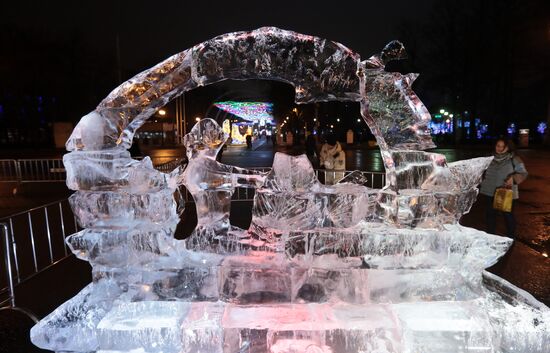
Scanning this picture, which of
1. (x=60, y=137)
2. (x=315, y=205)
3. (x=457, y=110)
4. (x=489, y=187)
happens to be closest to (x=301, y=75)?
(x=315, y=205)

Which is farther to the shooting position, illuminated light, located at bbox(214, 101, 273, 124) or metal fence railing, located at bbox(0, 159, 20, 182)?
illuminated light, located at bbox(214, 101, 273, 124)

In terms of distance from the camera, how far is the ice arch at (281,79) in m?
3.18

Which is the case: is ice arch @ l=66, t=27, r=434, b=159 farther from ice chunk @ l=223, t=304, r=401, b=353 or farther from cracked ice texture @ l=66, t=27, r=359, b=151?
ice chunk @ l=223, t=304, r=401, b=353

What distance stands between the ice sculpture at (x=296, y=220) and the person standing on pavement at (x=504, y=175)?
9.25 feet

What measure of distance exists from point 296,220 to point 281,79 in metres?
1.15

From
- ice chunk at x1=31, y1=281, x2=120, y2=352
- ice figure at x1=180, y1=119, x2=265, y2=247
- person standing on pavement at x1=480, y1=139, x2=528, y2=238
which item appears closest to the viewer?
ice chunk at x1=31, y1=281, x2=120, y2=352

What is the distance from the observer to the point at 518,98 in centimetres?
4672

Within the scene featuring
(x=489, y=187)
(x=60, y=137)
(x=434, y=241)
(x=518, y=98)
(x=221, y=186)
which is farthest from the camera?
(x=518, y=98)

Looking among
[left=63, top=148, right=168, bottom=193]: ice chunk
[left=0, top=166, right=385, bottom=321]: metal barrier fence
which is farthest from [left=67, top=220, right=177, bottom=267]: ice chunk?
[left=0, top=166, right=385, bottom=321]: metal barrier fence

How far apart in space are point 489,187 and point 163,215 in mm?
4763

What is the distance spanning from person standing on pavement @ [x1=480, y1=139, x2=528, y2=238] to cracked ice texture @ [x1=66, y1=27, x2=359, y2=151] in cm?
344

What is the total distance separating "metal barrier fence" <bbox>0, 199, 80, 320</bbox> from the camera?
4.11 meters

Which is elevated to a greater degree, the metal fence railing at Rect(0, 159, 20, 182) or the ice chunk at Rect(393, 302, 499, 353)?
the metal fence railing at Rect(0, 159, 20, 182)

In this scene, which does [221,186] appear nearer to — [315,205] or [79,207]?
[315,205]
